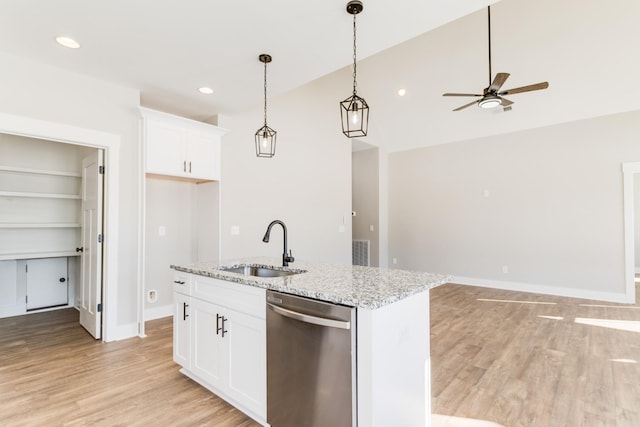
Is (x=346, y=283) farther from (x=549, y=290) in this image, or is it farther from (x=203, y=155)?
(x=549, y=290)

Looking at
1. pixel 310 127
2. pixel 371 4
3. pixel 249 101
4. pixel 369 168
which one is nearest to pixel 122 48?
pixel 249 101

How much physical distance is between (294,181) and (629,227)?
516cm

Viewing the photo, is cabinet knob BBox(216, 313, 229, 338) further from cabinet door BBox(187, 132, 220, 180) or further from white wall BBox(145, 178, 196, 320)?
white wall BBox(145, 178, 196, 320)

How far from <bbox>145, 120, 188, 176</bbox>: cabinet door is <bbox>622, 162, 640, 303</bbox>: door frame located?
6365mm

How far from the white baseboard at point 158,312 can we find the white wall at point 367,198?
4.40 meters

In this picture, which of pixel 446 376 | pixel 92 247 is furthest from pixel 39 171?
pixel 446 376

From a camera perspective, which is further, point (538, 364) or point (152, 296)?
point (152, 296)

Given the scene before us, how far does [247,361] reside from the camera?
1.93 m

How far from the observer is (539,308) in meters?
4.59

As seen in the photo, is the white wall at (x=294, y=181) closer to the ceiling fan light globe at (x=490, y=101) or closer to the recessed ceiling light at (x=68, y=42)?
the recessed ceiling light at (x=68, y=42)

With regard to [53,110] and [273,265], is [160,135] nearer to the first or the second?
[53,110]

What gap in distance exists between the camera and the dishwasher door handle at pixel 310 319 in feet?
4.67

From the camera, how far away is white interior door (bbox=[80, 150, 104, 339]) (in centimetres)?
335

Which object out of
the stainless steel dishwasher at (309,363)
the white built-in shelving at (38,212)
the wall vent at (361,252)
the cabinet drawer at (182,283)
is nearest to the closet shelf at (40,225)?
the white built-in shelving at (38,212)
